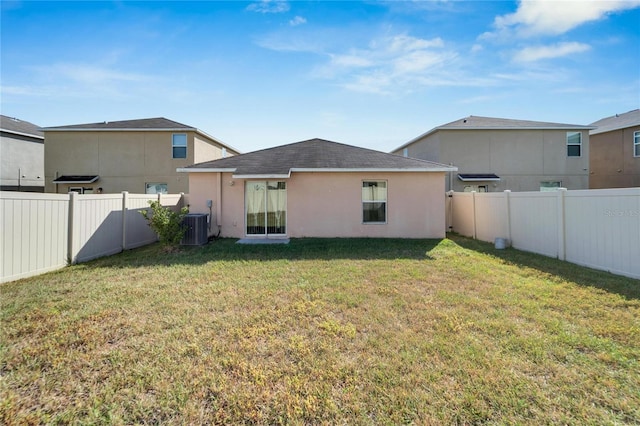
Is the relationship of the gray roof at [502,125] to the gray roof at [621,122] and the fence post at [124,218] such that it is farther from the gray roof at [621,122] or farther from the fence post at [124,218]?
the fence post at [124,218]

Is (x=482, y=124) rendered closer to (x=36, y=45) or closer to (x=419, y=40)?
(x=419, y=40)

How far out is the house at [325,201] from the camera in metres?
11.4

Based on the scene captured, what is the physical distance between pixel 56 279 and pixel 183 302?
142 inches

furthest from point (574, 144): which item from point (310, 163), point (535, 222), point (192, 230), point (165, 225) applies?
point (165, 225)

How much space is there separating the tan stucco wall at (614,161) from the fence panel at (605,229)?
1609 cm

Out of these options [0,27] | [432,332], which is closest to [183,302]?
[432,332]

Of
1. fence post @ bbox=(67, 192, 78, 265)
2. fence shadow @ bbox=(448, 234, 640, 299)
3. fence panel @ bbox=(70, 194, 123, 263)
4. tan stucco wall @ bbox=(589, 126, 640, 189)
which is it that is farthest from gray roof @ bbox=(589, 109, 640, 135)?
fence post @ bbox=(67, 192, 78, 265)

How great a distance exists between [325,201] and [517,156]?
1418cm

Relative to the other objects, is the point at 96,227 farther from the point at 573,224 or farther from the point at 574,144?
the point at 574,144

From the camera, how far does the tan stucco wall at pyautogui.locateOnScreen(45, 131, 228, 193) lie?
1803 cm

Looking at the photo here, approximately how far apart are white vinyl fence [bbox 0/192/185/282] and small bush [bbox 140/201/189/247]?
3.57 ft

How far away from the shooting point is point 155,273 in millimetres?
6898

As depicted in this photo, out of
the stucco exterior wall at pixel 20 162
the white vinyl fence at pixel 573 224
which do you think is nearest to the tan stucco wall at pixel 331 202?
the white vinyl fence at pixel 573 224

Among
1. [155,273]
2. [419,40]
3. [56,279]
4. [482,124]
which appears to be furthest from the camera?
[482,124]
